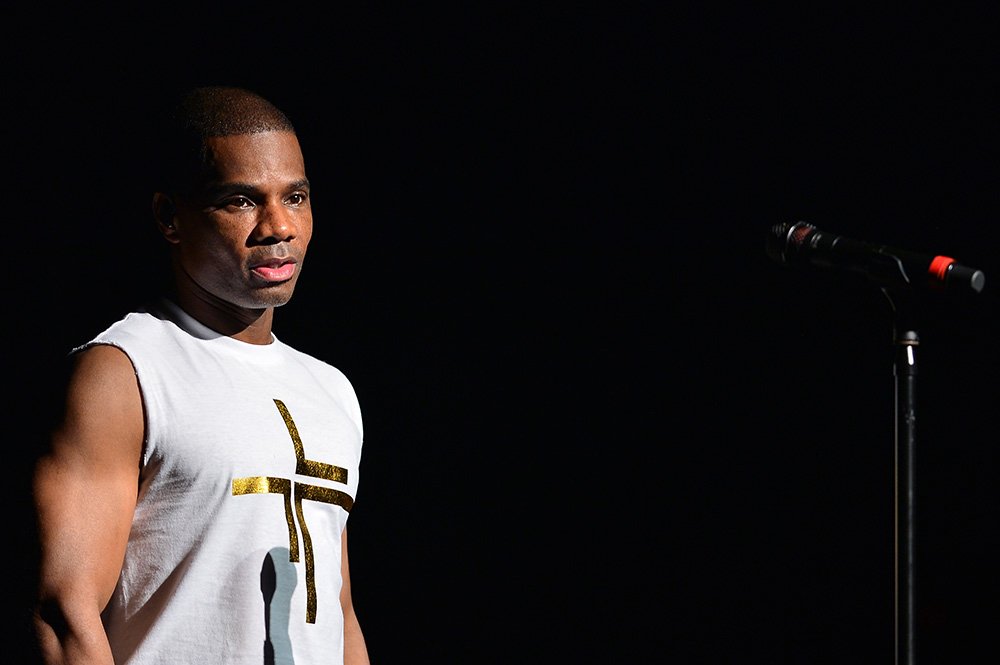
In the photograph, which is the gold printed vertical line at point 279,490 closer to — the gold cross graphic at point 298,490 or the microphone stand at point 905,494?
the gold cross graphic at point 298,490

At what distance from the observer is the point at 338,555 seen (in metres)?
1.61

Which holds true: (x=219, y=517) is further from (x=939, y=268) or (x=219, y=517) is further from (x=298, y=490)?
(x=939, y=268)

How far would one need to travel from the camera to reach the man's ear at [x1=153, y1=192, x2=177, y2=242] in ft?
5.20

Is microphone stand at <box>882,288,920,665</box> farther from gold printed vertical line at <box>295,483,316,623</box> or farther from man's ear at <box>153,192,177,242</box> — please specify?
man's ear at <box>153,192,177,242</box>

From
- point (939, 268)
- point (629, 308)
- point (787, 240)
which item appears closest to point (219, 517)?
point (787, 240)

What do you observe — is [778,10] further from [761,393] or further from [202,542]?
[202,542]

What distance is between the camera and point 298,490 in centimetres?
153

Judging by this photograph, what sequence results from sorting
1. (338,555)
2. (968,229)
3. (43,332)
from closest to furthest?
(338,555), (43,332), (968,229)

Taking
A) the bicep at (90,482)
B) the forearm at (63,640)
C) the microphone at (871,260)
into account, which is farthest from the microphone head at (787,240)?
the forearm at (63,640)

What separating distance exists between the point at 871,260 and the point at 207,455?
88 cm

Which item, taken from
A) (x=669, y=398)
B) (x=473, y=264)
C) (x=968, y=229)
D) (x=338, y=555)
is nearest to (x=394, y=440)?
(x=473, y=264)

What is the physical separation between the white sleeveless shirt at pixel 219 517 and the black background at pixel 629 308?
1.04 m

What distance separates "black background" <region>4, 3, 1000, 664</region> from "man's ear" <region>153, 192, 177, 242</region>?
0.92 metres

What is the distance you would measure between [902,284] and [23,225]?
5.88 ft
